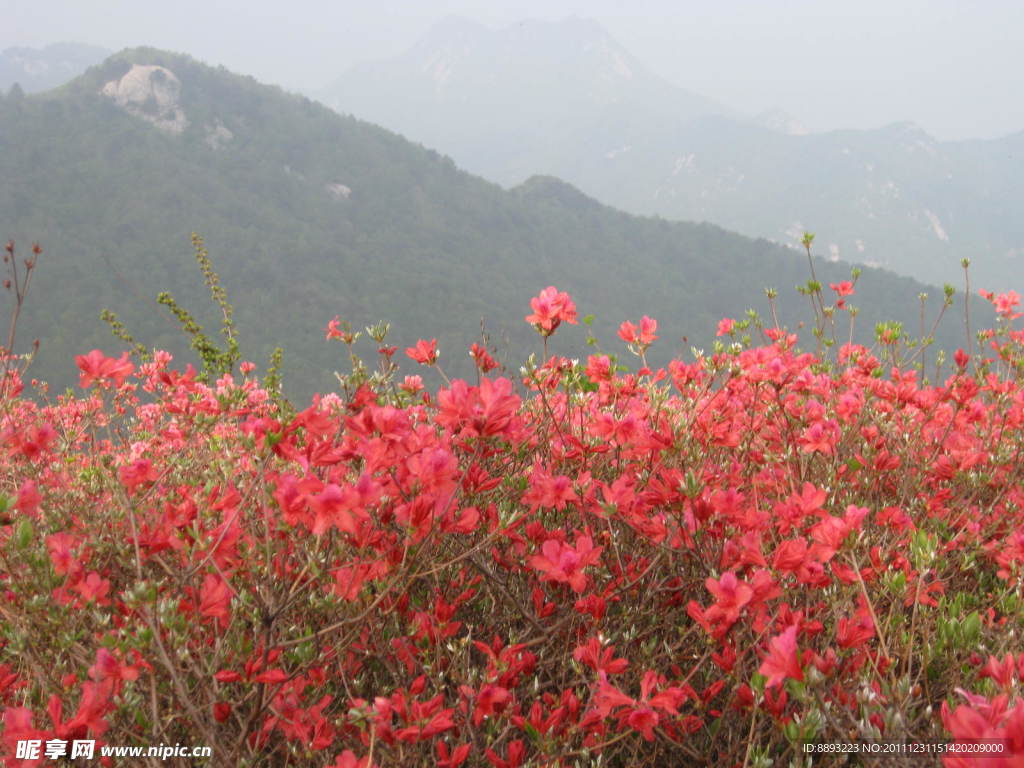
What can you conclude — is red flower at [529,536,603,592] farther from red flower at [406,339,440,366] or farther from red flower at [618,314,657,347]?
red flower at [618,314,657,347]

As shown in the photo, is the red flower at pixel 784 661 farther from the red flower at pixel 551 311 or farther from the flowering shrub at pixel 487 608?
the red flower at pixel 551 311

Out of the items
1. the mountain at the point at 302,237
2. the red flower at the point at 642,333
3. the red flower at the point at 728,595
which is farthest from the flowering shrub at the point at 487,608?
the mountain at the point at 302,237

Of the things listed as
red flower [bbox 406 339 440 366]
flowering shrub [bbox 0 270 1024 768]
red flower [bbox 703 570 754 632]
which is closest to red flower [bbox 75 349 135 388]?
flowering shrub [bbox 0 270 1024 768]

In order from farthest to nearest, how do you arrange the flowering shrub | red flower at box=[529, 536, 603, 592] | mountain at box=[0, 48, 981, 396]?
mountain at box=[0, 48, 981, 396] < red flower at box=[529, 536, 603, 592] < the flowering shrub

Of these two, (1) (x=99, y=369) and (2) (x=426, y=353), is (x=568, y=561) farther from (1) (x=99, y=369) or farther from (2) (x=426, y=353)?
(1) (x=99, y=369)

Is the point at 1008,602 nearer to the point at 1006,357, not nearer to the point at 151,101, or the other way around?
the point at 1006,357

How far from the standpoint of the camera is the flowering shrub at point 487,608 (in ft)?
3.93

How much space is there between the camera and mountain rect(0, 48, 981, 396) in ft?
170

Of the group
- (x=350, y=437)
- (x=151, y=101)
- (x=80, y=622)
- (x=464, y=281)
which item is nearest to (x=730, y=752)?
(x=350, y=437)

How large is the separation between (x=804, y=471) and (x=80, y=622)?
2.14m

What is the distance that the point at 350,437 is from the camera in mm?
1538

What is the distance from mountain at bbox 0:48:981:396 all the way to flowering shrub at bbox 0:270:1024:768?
1451 inches

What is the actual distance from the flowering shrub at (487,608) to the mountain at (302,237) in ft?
121

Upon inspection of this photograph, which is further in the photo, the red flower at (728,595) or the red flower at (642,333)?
the red flower at (642,333)
